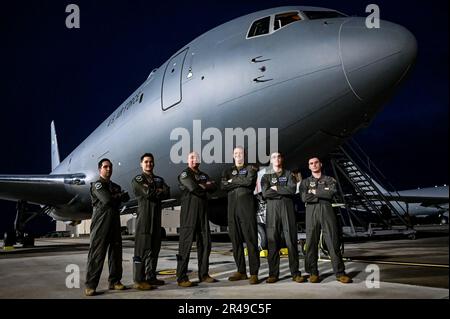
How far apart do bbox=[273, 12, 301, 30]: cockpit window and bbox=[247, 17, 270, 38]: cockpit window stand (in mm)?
146

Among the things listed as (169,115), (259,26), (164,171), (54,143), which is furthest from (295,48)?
(54,143)

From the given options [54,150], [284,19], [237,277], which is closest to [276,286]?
[237,277]

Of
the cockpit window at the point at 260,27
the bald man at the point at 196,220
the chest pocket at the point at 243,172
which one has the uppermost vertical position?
the cockpit window at the point at 260,27

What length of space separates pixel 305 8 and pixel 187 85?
8.64 feet

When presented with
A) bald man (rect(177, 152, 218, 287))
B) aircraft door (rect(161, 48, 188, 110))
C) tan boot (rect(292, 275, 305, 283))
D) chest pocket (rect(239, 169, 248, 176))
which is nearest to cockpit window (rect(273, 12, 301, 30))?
aircraft door (rect(161, 48, 188, 110))

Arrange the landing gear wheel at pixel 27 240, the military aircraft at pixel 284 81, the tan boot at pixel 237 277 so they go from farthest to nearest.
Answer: the landing gear wheel at pixel 27 240 → the military aircraft at pixel 284 81 → the tan boot at pixel 237 277

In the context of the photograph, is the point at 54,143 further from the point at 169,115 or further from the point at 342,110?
the point at 342,110

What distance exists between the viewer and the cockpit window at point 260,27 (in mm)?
6903

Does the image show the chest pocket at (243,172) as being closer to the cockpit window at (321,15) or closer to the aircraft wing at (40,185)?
the cockpit window at (321,15)

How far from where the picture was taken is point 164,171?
8688 mm

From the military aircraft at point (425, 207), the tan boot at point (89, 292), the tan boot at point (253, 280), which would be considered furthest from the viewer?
the military aircraft at point (425, 207)

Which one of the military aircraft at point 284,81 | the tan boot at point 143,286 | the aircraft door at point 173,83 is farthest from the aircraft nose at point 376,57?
the tan boot at point 143,286

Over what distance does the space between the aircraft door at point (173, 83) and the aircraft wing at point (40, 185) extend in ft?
17.5

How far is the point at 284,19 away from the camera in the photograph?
6969 millimetres
